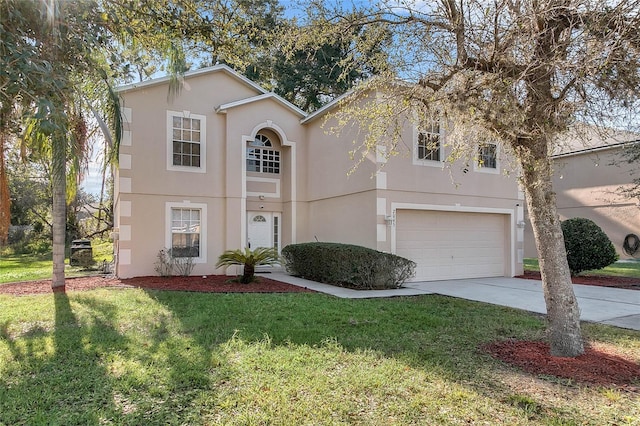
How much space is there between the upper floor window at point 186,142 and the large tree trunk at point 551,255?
1071 cm

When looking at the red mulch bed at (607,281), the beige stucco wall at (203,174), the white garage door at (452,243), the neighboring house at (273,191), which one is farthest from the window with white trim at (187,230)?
the red mulch bed at (607,281)

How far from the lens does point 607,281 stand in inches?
510

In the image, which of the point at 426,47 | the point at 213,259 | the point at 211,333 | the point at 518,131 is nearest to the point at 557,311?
the point at 518,131

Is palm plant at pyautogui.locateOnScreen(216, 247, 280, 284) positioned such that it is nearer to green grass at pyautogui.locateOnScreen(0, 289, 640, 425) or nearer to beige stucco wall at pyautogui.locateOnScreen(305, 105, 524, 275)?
beige stucco wall at pyautogui.locateOnScreen(305, 105, 524, 275)

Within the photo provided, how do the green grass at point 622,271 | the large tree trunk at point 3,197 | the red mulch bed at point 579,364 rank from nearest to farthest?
the red mulch bed at point 579,364, the large tree trunk at point 3,197, the green grass at point 622,271

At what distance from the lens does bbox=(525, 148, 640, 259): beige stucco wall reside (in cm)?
1950

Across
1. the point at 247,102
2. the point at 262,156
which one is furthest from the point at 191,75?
the point at 262,156

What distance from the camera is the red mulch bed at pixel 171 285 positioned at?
10.5m

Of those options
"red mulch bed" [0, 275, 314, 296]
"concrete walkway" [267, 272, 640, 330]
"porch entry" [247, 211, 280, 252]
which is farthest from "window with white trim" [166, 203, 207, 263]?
"concrete walkway" [267, 272, 640, 330]

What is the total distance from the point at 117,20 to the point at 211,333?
463 centimetres

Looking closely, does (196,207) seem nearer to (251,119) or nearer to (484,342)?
(251,119)

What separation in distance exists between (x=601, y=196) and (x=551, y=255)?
61.7 ft

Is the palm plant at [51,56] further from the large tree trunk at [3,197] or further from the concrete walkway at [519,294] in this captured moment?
the concrete walkway at [519,294]

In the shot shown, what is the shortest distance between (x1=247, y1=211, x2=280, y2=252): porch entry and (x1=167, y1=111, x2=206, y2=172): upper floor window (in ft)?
8.79
